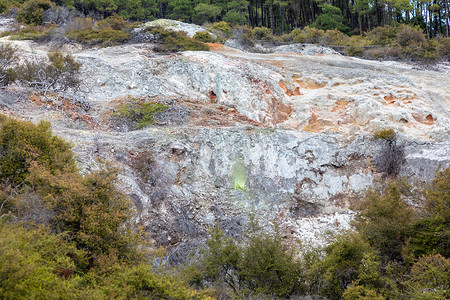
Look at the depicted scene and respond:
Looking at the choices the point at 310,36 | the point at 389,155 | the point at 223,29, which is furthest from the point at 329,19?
the point at 389,155

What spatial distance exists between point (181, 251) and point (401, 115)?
1335 cm

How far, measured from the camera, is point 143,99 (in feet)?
60.3

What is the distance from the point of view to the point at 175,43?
78.8ft

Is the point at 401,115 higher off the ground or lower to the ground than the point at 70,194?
lower

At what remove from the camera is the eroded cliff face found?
1355 centimetres

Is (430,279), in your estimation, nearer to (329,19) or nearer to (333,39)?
(333,39)

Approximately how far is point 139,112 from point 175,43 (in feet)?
28.4

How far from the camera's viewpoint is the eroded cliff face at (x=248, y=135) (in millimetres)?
13547

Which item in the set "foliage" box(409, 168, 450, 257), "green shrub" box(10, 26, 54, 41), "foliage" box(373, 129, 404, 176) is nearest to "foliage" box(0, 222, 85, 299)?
"foliage" box(409, 168, 450, 257)

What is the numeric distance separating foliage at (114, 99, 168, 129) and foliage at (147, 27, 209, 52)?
6840 mm

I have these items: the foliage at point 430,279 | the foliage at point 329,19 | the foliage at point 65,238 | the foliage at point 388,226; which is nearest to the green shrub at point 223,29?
the foliage at point 329,19

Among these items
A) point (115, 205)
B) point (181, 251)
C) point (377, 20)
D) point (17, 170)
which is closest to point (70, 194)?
point (115, 205)

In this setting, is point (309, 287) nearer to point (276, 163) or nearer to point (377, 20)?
point (276, 163)

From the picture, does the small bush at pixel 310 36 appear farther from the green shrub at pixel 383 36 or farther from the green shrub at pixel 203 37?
the green shrub at pixel 203 37
